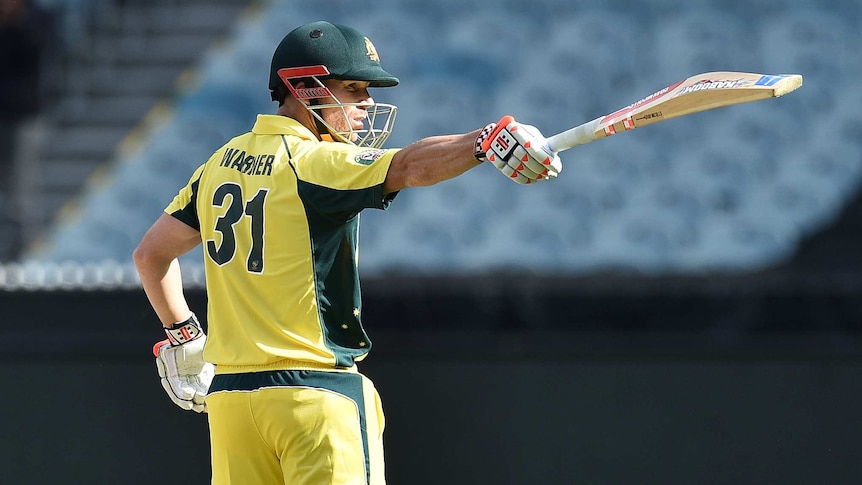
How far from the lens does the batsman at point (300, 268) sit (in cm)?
252

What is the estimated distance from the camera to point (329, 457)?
2.54 meters

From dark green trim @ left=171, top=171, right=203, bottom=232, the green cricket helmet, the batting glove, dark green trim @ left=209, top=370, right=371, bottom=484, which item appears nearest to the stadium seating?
the batting glove

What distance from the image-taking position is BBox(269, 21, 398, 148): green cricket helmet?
9.09ft

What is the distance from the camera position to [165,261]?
9.88 feet

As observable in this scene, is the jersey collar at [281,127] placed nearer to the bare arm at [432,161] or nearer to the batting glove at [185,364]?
the bare arm at [432,161]

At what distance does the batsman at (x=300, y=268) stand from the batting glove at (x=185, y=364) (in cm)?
30

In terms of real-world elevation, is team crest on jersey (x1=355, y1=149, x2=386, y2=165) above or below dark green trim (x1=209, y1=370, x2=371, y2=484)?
above

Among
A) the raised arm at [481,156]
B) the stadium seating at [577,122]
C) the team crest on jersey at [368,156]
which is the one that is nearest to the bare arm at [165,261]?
the team crest on jersey at [368,156]

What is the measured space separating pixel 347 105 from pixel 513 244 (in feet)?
8.45

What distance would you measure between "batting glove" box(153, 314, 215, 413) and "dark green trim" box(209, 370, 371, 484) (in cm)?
44

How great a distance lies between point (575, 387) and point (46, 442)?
75.1 inches

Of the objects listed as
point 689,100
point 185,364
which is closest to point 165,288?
point 185,364

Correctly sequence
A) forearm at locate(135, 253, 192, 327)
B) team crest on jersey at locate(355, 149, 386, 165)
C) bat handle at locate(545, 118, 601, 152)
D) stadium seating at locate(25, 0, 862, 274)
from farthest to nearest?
stadium seating at locate(25, 0, 862, 274) → forearm at locate(135, 253, 192, 327) → team crest on jersey at locate(355, 149, 386, 165) → bat handle at locate(545, 118, 601, 152)

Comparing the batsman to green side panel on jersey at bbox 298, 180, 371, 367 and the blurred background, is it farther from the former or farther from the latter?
the blurred background
